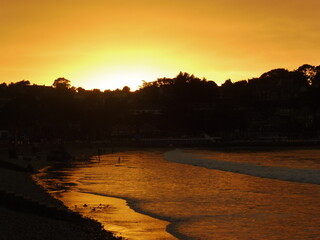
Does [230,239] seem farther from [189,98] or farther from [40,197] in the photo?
[189,98]

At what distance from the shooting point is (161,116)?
17275 centimetres

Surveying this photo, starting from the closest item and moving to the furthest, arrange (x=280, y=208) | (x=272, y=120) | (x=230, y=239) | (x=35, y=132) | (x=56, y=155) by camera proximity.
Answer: (x=230, y=239) < (x=280, y=208) < (x=56, y=155) < (x=35, y=132) < (x=272, y=120)

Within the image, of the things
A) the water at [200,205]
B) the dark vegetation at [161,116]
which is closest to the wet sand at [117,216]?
the water at [200,205]

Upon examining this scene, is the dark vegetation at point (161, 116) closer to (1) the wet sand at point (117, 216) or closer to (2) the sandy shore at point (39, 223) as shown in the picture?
(1) the wet sand at point (117, 216)

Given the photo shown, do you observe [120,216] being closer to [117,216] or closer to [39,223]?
[117,216]

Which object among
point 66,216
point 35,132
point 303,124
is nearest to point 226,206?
point 66,216

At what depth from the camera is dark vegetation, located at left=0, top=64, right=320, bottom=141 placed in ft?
480

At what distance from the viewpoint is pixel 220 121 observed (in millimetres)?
167500

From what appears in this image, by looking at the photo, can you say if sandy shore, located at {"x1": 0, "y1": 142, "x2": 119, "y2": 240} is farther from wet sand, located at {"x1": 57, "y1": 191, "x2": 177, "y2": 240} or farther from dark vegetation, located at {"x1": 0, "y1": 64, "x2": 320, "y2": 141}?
dark vegetation, located at {"x1": 0, "y1": 64, "x2": 320, "y2": 141}

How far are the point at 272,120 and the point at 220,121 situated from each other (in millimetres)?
35727

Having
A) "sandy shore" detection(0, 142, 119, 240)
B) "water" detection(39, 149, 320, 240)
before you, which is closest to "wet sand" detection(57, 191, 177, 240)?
"water" detection(39, 149, 320, 240)

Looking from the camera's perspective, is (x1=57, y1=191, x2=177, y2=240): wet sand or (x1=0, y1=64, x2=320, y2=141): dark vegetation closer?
(x1=57, y1=191, x2=177, y2=240): wet sand

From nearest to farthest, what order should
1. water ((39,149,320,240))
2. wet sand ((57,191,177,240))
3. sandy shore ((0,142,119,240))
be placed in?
sandy shore ((0,142,119,240))
wet sand ((57,191,177,240))
water ((39,149,320,240))

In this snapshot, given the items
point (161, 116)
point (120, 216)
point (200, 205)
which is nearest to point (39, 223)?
point (120, 216)
